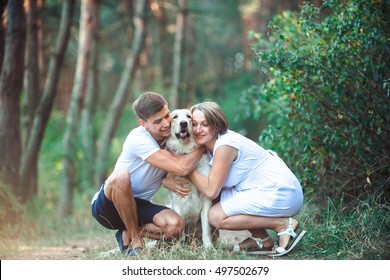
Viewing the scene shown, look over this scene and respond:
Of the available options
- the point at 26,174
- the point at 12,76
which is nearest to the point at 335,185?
the point at 12,76

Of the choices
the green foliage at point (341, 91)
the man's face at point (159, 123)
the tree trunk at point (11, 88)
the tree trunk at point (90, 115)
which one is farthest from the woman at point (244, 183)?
the tree trunk at point (90, 115)

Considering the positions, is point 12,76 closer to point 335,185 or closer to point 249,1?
point 335,185

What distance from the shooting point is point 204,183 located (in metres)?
5.25

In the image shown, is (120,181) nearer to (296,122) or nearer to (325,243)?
(325,243)

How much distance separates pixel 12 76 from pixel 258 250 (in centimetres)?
486

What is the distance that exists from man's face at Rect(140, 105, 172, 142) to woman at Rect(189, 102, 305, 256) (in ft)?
0.82

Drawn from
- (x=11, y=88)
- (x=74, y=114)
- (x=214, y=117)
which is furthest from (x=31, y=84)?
(x=214, y=117)

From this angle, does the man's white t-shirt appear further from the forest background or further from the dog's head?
the forest background

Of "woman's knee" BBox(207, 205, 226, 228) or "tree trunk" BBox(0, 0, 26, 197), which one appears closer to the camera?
"woman's knee" BBox(207, 205, 226, 228)

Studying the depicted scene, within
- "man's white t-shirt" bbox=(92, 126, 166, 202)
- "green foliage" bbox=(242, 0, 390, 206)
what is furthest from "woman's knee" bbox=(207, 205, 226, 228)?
"green foliage" bbox=(242, 0, 390, 206)

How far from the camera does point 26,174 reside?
399 inches

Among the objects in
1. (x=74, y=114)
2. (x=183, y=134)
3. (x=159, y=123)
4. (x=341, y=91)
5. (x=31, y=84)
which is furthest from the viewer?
(x=74, y=114)

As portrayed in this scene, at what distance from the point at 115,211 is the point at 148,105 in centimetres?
108

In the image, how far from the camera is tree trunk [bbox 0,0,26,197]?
27.3 feet
